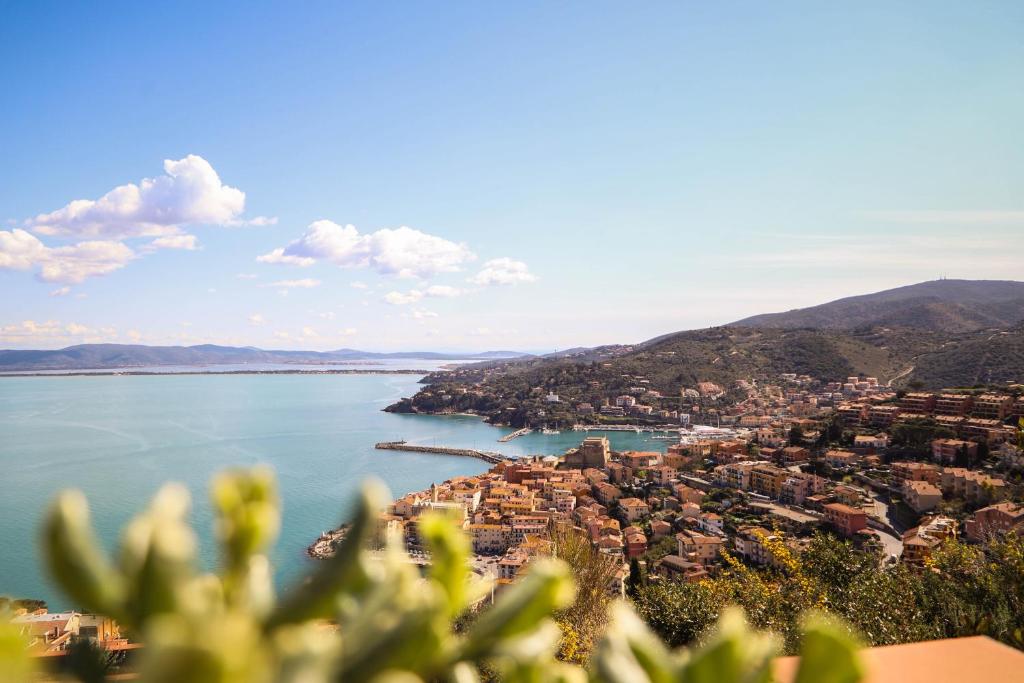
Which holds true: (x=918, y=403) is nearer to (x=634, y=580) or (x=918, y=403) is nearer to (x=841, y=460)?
(x=841, y=460)

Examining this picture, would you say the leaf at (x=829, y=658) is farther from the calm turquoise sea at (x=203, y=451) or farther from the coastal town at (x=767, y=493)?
the coastal town at (x=767, y=493)

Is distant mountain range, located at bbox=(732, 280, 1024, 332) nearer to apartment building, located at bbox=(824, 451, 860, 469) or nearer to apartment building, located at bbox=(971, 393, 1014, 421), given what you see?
apartment building, located at bbox=(971, 393, 1014, 421)

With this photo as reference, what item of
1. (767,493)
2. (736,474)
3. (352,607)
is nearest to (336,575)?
(352,607)

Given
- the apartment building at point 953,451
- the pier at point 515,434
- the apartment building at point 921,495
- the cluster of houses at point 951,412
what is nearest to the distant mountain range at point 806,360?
the pier at point 515,434

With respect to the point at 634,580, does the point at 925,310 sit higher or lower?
higher

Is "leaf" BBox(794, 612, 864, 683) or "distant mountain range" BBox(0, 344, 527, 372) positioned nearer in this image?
"leaf" BBox(794, 612, 864, 683)

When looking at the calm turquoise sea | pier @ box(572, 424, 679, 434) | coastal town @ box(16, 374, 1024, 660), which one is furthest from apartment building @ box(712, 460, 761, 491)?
pier @ box(572, 424, 679, 434)

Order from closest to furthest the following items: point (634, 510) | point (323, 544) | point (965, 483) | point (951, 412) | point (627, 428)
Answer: point (323, 544) < point (965, 483) < point (634, 510) < point (951, 412) < point (627, 428)
